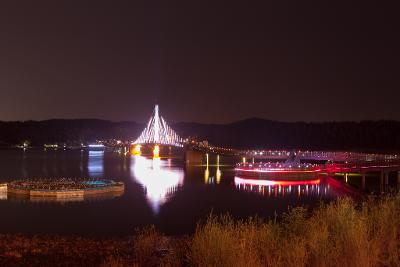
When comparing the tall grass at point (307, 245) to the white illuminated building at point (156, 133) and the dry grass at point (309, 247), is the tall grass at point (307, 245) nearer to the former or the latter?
the dry grass at point (309, 247)

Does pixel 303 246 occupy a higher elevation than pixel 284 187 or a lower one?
higher

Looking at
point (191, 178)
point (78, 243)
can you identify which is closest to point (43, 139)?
point (191, 178)

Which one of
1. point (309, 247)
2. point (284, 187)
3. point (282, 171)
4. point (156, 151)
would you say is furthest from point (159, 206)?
point (156, 151)

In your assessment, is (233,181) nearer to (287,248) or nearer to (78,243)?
(78,243)

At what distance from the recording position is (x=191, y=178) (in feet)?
196

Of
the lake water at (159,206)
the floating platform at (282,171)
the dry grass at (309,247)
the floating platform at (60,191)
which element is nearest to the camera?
the dry grass at (309,247)

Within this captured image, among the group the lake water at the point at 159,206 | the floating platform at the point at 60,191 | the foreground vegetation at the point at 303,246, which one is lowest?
the lake water at the point at 159,206

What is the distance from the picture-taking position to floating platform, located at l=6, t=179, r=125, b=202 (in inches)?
1469

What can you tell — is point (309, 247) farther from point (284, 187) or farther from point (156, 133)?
point (156, 133)

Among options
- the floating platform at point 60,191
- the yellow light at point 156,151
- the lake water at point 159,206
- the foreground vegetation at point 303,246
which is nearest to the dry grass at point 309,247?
the foreground vegetation at point 303,246

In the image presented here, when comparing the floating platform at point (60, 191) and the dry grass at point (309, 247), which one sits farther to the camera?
the floating platform at point (60, 191)

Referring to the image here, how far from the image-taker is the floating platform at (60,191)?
3731 cm

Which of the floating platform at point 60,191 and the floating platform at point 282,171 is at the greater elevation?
the floating platform at point 282,171

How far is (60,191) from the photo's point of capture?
37.8m
